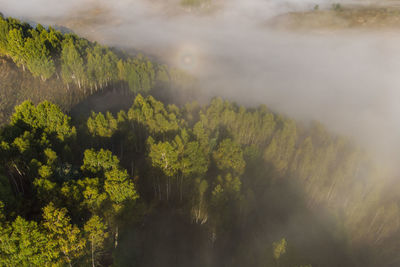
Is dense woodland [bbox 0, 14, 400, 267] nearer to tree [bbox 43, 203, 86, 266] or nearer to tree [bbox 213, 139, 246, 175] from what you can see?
tree [bbox 43, 203, 86, 266]

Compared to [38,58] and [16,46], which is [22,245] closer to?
[38,58]

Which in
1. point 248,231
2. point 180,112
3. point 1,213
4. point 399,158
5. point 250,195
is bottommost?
A: point 399,158

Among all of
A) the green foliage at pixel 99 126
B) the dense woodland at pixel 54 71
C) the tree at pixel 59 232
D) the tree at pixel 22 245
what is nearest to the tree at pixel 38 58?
the dense woodland at pixel 54 71

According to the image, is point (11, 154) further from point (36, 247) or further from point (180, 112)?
point (180, 112)

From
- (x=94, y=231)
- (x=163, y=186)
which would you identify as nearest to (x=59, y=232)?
(x=94, y=231)

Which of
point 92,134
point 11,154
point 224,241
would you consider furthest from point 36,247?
point 224,241

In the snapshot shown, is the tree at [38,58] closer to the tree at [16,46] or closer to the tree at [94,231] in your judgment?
the tree at [16,46]

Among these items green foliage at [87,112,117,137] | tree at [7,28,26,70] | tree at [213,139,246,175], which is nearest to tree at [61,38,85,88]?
tree at [7,28,26,70]

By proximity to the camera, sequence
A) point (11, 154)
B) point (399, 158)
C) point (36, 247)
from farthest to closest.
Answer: point (399, 158), point (11, 154), point (36, 247)
